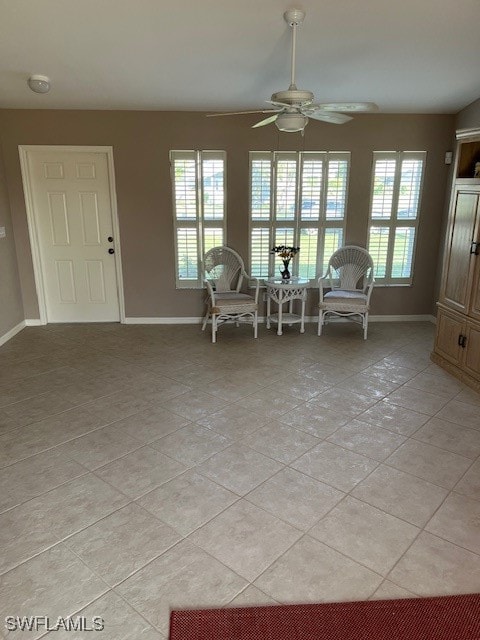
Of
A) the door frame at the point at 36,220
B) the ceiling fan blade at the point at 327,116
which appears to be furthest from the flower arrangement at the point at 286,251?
the ceiling fan blade at the point at 327,116

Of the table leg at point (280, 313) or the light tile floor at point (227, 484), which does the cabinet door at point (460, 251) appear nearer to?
the light tile floor at point (227, 484)

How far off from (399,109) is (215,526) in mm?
4789

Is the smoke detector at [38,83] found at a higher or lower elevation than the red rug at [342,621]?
higher

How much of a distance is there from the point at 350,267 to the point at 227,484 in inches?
141

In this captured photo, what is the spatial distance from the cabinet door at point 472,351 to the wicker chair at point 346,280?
4.41 ft

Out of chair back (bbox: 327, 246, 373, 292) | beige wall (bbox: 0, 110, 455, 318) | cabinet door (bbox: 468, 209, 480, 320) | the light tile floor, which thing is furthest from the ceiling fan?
chair back (bbox: 327, 246, 373, 292)

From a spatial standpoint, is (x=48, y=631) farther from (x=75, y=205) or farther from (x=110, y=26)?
(x=75, y=205)

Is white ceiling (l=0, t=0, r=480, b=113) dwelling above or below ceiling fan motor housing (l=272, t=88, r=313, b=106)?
above

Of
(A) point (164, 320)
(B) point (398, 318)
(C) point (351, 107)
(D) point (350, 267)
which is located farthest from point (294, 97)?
(B) point (398, 318)

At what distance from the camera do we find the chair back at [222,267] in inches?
208

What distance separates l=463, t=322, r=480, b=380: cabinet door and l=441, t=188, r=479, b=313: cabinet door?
191 millimetres

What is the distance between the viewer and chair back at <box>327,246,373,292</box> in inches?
210

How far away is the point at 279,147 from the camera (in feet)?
16.8

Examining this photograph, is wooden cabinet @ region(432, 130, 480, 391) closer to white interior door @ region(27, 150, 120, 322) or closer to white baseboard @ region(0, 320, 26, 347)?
white interior door @ region(27, 150, 120, 322)
